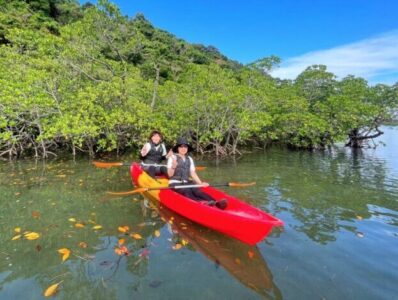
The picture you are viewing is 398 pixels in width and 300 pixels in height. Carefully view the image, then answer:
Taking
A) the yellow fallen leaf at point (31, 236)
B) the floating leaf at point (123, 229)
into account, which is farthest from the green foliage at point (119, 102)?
the floating leaf at point (123, 229)

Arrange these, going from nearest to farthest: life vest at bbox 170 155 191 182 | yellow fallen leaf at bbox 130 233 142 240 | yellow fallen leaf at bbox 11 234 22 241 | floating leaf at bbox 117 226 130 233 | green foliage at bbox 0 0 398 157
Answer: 1. yellow fallen leaf at bbox 11 234 22 241
2. yellow fallen leaf at bbox 130 233 142 240
3. floating leaf at bbox 117 226 130 233
4. life vest at bbox 170 155 191 182
5. green foliage at bbox 0 0 398 157

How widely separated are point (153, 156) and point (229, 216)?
4961 mm

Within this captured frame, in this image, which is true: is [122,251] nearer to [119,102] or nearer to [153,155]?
[153,155]

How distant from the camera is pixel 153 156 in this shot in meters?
9.41

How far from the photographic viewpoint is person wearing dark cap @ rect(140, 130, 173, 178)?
9182mm

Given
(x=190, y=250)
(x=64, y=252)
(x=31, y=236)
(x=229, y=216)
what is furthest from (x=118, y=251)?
(x=229, y=216)

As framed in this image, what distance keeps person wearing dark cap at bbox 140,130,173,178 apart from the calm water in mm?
1246

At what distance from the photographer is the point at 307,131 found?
73.3ft

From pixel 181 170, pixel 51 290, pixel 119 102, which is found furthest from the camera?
pixel 119 102

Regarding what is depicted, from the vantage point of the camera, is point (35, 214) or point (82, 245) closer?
point (82, 245)

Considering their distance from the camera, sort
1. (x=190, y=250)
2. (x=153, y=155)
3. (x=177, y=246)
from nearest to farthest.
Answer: (x=190, y=250), (x=177, y=246), (x=153, y=155)

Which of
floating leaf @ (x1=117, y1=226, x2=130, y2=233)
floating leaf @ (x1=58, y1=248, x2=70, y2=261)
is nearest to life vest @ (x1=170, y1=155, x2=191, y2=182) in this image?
floating leaf @ (x1=117, y1=226, x2=130, y2=233)

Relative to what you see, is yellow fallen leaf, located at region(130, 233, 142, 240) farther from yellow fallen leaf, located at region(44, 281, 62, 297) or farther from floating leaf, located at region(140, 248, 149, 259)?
yellow fallen leaf, located at region(44, 281, 62, 297)

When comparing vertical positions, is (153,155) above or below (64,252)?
above
